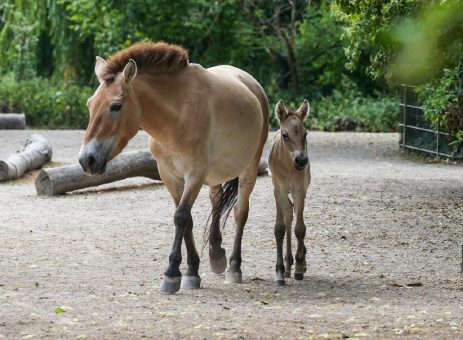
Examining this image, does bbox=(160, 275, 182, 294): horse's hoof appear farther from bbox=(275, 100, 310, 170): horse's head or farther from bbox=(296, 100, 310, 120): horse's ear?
bbox=(296, 100, 310, 120): horse's ear

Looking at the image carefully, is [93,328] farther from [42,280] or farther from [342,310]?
[42,280]

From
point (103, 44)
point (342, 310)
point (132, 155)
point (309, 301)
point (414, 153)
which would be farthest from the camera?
point (103, 44)

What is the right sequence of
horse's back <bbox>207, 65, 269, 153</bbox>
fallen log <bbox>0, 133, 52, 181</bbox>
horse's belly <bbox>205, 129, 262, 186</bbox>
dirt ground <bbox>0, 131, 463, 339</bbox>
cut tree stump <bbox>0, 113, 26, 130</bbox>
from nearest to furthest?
1. dirt ground <bbox>0, 131, 463, 339</bbox>
2. horse's belly <bbox>205, 129, 262, 186</bbox>
3. horse's back <bbox>207, 65, 269, 153</bbox>
4. fallen log <bbox>0, 133, 52, 181</bbox>
5. cut tree stump <bbox>0, 113, 26, 130</bbox>

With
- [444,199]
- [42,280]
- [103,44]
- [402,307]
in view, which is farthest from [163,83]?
[103,44]

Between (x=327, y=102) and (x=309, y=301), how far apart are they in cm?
2205

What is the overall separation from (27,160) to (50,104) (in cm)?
1101

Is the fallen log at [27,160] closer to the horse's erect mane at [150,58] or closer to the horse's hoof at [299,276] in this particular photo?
the horse's hoof at [299,276]

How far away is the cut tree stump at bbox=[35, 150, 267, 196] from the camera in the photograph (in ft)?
44.4

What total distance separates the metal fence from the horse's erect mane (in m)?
12.7

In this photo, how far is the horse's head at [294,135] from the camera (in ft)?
25.4

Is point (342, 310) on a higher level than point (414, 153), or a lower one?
higher

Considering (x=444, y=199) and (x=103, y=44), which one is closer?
(x=444, y=199)

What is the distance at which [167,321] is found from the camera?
239 inches

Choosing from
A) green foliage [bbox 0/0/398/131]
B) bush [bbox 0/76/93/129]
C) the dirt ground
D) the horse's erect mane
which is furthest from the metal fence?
the horse's erect mane
